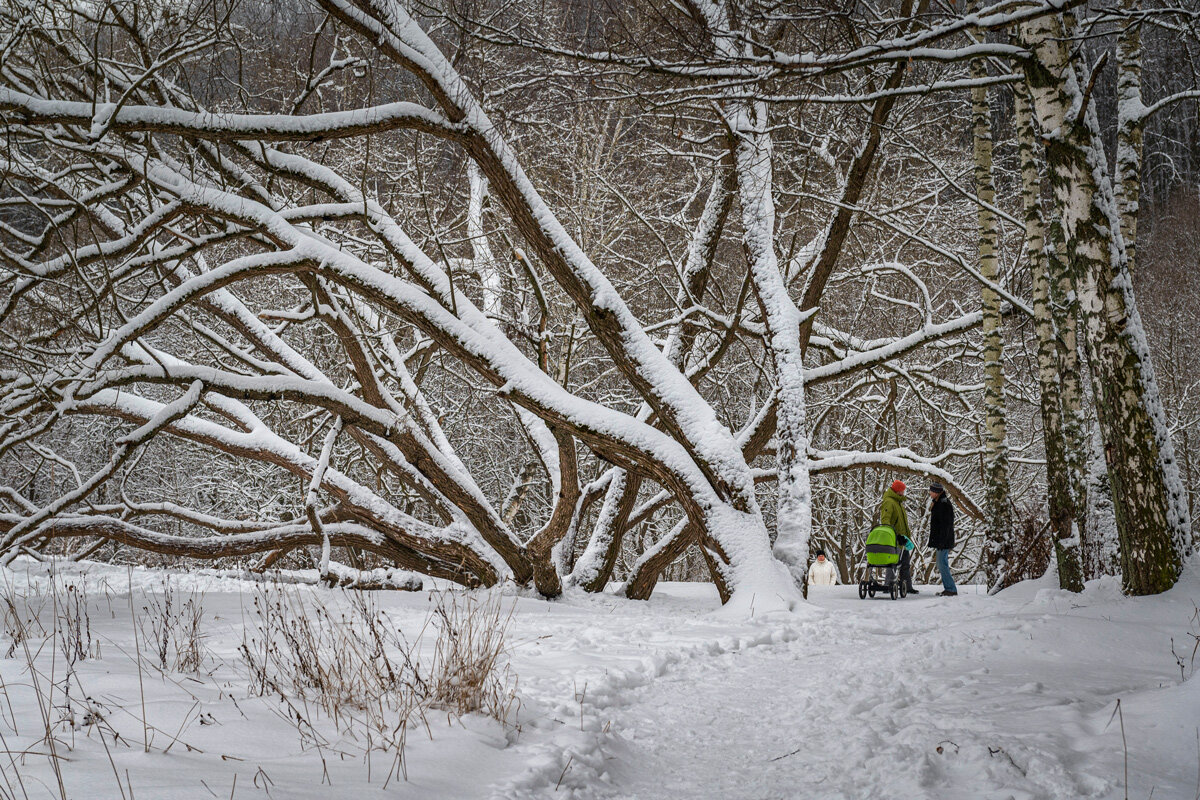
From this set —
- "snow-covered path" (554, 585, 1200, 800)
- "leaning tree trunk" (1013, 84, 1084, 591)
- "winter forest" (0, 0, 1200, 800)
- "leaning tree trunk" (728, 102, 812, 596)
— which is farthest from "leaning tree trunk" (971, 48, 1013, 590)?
"snow-covered path" (554, 585, 1200, 800)

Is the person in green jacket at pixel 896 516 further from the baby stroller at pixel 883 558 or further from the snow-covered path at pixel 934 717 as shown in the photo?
the snow-covered path at pixel 934 717

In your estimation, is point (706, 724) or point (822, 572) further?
point (822, 572)

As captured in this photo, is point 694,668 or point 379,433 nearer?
point 694,668

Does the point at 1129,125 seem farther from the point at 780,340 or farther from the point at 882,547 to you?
the point at 882,547

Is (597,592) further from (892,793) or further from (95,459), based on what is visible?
(95,459)

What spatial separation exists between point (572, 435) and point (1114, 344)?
16.2 ft

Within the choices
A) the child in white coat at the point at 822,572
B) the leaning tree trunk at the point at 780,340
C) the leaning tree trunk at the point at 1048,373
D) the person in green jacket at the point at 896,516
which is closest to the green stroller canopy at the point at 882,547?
the person in green jacket at the point at 896,516

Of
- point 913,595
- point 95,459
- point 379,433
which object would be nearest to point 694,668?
point 379,433

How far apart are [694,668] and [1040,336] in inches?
202

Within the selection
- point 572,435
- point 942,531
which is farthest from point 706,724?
point 942,531

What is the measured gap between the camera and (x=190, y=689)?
3.17 metres

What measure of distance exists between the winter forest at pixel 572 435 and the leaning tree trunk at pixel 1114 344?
3cm

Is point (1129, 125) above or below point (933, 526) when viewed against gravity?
above

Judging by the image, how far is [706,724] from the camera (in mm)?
3439
